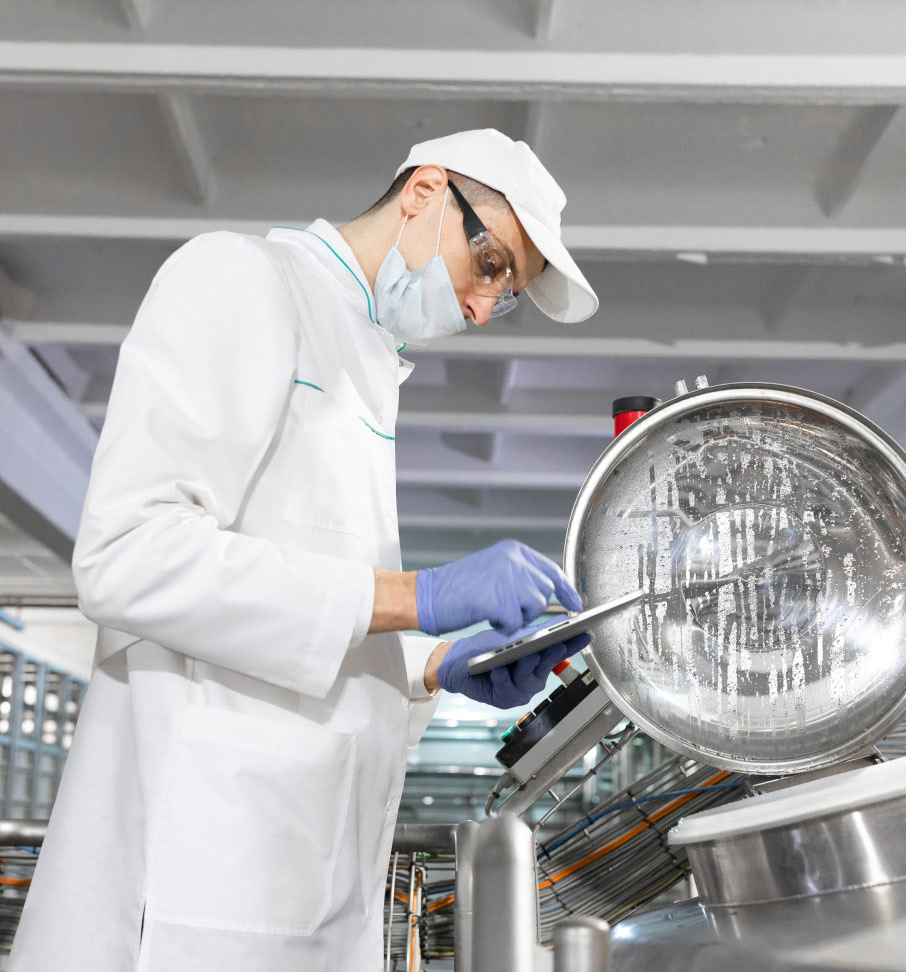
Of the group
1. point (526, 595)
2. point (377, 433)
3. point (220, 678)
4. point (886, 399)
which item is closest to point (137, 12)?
point (377, 433)

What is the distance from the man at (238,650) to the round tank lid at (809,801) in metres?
0.19

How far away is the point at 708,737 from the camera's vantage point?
2.79 feet

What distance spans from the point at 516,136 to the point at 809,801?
Result: 2.78 metres

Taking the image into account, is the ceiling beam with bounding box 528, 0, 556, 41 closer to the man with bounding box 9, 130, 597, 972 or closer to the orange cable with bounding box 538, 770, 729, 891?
the man with bounding box 9, 130, 597, 972

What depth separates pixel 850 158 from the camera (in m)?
3.33

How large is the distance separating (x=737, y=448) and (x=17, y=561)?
8423 mm

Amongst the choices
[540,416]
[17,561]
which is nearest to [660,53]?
[540,416]

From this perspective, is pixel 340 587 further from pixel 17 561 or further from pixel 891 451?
pixel 17 561

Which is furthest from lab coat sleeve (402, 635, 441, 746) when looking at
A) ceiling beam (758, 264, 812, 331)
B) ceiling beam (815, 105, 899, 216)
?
ceiling beam (758, 264, 812, 331)

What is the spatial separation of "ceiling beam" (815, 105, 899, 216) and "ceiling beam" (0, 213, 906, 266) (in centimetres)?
11

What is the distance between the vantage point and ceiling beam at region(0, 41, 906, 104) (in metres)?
2.55

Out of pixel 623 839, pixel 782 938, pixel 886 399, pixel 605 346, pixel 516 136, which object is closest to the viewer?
pixel 782 938

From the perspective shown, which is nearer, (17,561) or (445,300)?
(445,300)

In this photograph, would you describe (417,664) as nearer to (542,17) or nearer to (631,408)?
(631,408)
